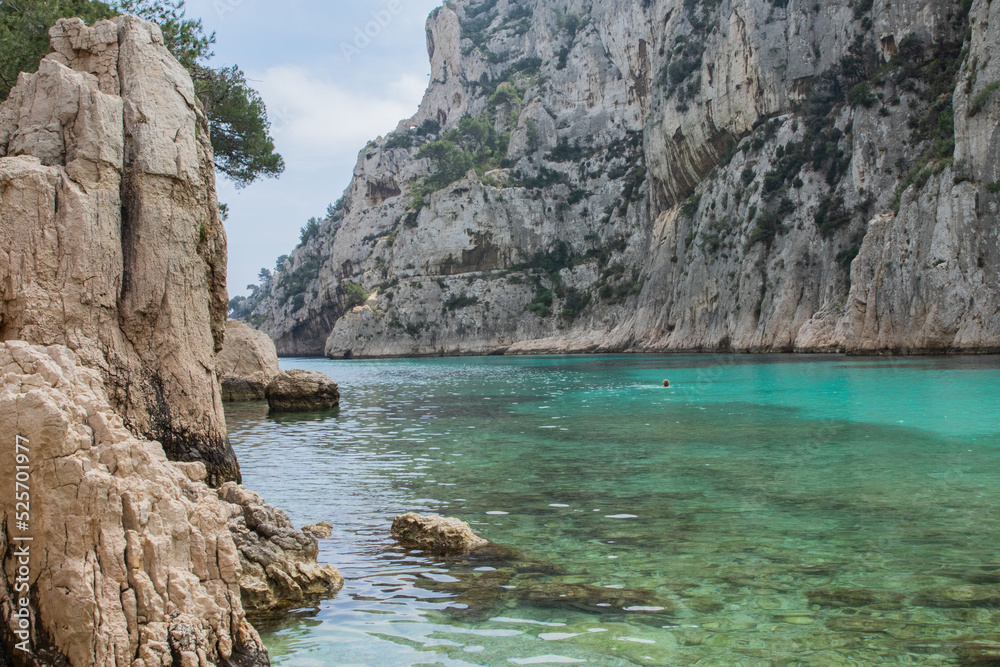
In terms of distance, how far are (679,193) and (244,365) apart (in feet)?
193

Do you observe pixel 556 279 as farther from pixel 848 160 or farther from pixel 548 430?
pixel 548 430

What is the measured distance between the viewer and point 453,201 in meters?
100

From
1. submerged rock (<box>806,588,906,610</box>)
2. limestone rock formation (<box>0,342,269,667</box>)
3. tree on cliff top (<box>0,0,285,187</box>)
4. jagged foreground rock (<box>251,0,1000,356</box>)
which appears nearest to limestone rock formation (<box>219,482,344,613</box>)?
limestone rock formation (<box>0,342,269,667</box>)

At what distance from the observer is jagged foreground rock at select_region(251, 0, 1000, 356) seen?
4209cm

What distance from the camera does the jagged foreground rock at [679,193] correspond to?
42094 millimetres

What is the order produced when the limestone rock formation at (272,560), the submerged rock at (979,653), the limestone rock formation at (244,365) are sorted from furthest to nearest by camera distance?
1. the limestone rock formation at (244,365)
2. the limestone rock formation at (272,560)
3. the submerged rock at (979,653)

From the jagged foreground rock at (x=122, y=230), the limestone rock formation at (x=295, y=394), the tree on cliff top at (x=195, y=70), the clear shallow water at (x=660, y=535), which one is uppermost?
the tree on cliff top at (x=195, y=70)

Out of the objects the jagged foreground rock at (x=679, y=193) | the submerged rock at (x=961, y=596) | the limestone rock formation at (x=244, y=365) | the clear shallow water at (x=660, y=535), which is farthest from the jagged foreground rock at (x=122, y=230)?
the jagged foreground rock at (x=679, y=193)

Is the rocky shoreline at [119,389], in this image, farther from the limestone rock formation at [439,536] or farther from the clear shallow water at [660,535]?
the limestone rock formation at [439,536]

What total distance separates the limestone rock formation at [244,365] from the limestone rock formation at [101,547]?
2378 centimetres

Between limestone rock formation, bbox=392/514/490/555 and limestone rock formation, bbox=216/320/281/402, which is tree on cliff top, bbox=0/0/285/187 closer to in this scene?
limestone rock formation, bbox=216/320/281/402

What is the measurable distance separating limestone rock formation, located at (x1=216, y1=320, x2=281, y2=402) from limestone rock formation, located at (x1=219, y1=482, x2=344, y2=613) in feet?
71.3

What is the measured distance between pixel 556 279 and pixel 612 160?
56.9 ft

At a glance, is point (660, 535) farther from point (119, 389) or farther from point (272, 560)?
point (119, 389)
